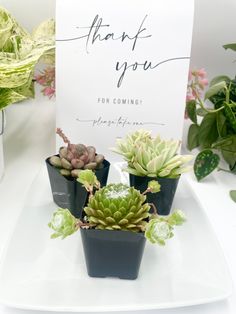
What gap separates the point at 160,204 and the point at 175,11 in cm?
27

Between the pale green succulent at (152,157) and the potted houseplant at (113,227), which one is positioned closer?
the potted houseplant at (113,227)

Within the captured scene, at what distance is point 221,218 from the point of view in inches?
23.1

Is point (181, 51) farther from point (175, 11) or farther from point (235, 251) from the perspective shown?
point (235, 251)

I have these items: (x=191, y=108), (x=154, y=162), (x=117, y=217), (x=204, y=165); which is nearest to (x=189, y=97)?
(x=191, y=108)

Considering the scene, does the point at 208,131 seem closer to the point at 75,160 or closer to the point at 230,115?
the point at 230,115

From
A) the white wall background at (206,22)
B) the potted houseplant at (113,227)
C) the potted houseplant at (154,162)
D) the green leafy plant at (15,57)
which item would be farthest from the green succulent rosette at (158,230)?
the white wall background at (206,22)

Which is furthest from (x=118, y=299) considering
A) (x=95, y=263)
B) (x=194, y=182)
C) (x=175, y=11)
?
(x=175, y=11)

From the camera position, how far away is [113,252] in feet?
1.48

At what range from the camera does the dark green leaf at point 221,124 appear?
71 centimetres

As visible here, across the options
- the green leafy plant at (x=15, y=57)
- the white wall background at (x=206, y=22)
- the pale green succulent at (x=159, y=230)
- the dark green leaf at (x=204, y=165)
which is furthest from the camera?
the white wall background at (x=206, y=22)

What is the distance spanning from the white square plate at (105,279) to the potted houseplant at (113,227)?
2 cm

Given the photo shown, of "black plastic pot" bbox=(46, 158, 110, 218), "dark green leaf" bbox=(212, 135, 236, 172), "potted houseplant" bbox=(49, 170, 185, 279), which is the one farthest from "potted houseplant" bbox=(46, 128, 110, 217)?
"dark green leaf" bbox=(212, 135, 236, 172)

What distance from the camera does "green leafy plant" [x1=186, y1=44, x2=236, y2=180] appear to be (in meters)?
0.68

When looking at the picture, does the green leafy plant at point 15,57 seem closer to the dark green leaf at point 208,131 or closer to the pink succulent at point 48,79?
the pink succulent at point 48,79
